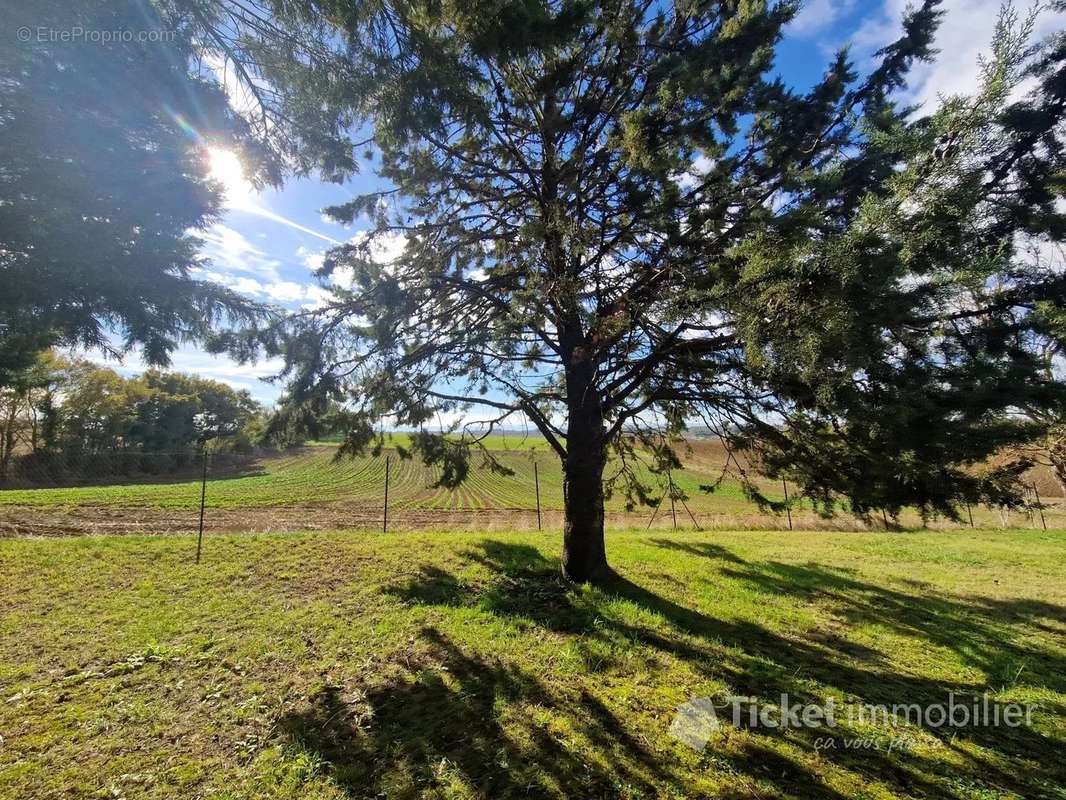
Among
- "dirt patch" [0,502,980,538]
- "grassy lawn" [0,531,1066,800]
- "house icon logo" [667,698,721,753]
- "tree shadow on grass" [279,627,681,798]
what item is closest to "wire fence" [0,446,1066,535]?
"dirt patch" [0,502,980,538]

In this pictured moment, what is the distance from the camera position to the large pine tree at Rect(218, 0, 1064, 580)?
232 centimetres

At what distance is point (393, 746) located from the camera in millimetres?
2783

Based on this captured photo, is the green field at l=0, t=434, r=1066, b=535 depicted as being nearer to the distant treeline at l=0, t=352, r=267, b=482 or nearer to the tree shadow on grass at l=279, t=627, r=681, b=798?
the distant treeline at l=0, t=352, r=267, b=482

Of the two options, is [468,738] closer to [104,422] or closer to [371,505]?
[371,505]

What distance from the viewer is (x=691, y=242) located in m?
4.43

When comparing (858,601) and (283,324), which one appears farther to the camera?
(858,601)

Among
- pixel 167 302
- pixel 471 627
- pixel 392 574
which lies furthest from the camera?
pixel 392 574

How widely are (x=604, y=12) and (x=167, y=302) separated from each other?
5.44m

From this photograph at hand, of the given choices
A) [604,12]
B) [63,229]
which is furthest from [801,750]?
[604,12]

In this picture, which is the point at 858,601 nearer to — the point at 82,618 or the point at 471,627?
the point at 471,627

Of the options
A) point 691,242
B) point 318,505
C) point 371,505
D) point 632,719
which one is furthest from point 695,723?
point 318,505

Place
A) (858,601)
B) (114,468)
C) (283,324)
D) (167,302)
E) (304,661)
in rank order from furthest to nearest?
(114,468) < (858,601) < (283,324) < (304,661) < (167,302)

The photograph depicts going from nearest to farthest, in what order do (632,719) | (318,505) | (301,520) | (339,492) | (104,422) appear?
1. (632,719)
2. (301,520)
3. (318,505)
4. (339,492)
5. (104,422)

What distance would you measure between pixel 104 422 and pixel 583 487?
136 ft
